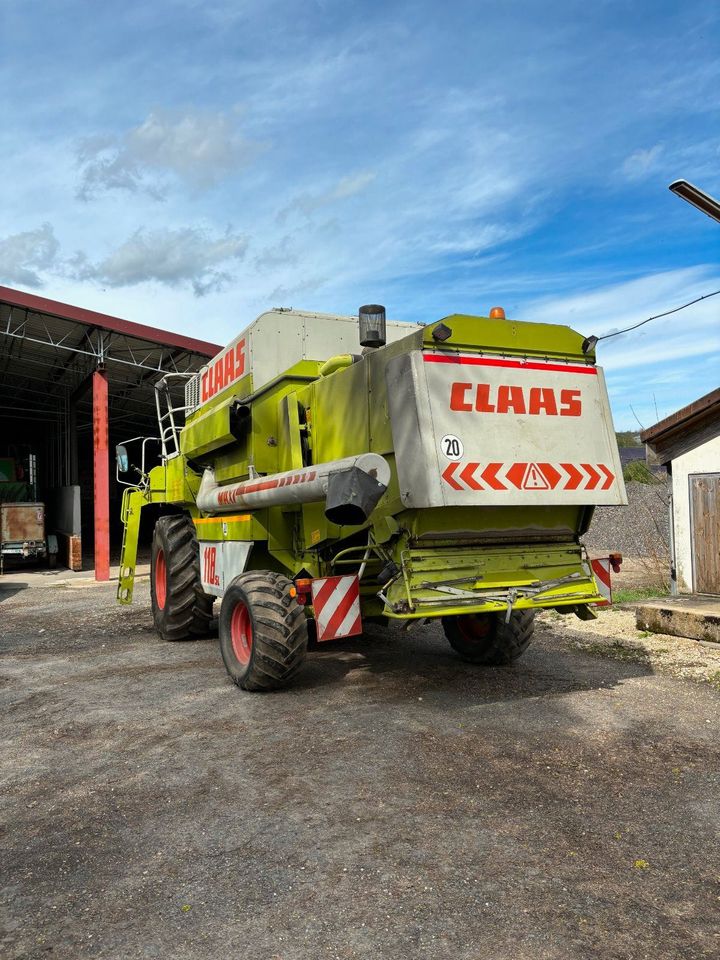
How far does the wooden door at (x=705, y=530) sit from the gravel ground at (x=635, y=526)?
6542 millimetres

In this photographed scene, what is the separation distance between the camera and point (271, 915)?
281 cm

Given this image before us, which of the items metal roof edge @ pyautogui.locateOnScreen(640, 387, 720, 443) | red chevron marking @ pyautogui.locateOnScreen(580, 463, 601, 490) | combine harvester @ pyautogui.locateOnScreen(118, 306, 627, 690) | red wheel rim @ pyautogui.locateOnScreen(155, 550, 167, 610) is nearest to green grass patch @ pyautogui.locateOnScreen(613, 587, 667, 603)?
metal roof edge @ pyautogui.locateOnScreen(640, 387, 720, 443)

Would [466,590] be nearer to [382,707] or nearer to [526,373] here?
[382,707]

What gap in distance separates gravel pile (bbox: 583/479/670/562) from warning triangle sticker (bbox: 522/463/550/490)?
521 inches

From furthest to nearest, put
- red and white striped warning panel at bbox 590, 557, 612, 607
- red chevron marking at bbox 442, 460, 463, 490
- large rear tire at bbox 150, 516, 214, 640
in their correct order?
large rear tire at bbox 150, 516, 214, 640, red and white striped warning panel at bbox 590, 557, 612, 607, red chevron marking at bbox 442, 460, 463, 490

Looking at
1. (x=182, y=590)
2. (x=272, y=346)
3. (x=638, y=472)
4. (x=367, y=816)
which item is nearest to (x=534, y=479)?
(x=367, y=816)

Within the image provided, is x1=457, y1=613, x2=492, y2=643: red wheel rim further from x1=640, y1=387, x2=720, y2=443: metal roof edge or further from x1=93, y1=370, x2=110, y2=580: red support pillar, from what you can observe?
x1=93, y1=370, x2=110, y2=580: red support pillar

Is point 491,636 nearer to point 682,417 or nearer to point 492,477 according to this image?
point 492,477

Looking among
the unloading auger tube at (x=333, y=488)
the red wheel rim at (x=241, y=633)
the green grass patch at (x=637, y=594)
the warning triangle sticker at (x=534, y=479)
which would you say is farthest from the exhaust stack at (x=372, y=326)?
the green grass patch at (x=637, y=594)

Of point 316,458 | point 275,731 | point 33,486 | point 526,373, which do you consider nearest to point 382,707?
point 275,731

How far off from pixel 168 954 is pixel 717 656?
19.4 ft

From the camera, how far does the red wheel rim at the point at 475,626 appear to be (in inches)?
267

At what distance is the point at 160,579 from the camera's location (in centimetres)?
919

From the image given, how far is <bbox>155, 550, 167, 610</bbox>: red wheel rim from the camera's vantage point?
8914 mm
